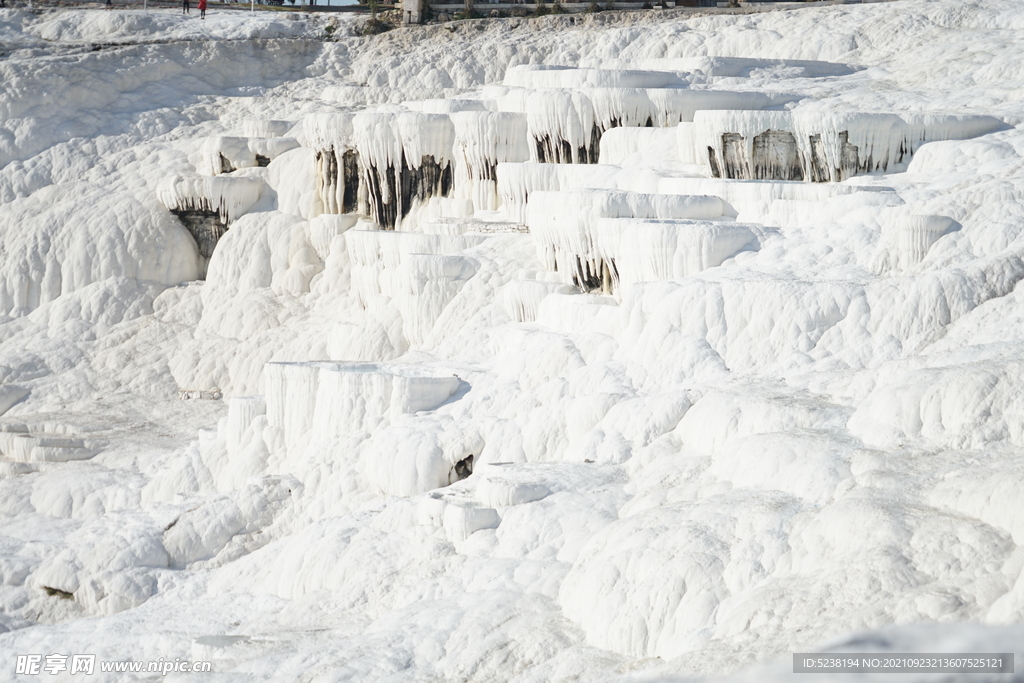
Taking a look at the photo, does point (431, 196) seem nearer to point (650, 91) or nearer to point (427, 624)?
point (650, 91)

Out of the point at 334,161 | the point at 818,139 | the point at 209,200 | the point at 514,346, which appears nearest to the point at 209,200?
the point at 209,200

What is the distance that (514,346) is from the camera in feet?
55.9

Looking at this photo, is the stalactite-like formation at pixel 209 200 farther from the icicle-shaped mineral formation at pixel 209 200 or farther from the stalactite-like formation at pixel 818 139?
the stalactite-like formation at pixel 818 139

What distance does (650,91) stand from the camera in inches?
897

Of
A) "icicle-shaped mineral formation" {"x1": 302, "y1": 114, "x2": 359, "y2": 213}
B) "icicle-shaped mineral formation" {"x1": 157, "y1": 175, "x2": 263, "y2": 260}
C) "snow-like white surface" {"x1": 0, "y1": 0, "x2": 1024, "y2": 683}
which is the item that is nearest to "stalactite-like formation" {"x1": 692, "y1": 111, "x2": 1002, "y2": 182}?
"snow-like white surface" {"x1": 0, "y1": 0, "x2": 1024, "y2": 683}

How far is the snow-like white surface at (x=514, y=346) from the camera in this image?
10.0 metres

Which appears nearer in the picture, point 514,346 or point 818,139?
point 514,346

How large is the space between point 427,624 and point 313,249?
51.7 feet

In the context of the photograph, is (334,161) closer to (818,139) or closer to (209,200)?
(209,200)

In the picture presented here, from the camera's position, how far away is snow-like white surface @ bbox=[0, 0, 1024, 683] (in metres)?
10.0

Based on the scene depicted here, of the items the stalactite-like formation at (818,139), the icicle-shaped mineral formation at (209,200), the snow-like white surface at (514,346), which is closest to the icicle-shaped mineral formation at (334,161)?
the snow-like white surface at (514,346)

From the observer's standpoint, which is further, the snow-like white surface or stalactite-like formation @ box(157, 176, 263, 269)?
stalactite-like formation @ box(157, 176, 263, 269)

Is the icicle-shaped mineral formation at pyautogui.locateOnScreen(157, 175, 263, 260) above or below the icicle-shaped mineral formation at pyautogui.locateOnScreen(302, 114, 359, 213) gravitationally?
below

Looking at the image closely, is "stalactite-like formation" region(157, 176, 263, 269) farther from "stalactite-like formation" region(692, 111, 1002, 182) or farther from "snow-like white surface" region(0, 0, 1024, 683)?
"stalactite-like formation" region(692, 111, 1002, 182)
